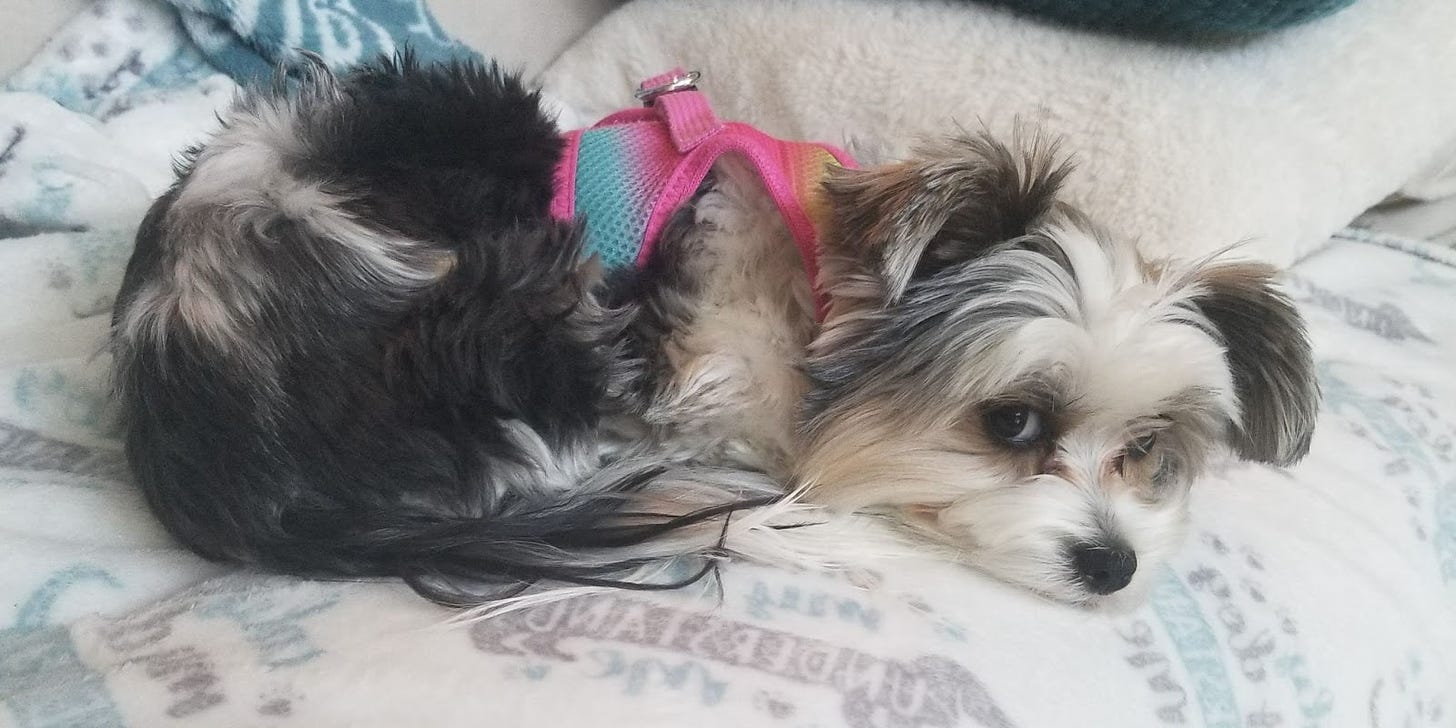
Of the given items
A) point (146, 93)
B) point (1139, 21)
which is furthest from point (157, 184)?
point (1139, 21)

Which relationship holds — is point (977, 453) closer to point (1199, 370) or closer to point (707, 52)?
point (1199, 370)

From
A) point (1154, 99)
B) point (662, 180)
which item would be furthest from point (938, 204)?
point (1154, 99)

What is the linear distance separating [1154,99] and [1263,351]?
53cm

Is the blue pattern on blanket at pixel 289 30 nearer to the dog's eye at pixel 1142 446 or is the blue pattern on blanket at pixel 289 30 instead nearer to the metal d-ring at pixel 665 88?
the metal d-ring at pixel 665 88

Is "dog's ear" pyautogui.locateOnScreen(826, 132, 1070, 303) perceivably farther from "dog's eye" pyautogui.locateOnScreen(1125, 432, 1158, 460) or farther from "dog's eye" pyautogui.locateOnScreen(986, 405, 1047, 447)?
"dog's eye" pyautogui.locateOnScreen(1125, 432, 1158, 460)

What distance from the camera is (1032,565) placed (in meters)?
1.10

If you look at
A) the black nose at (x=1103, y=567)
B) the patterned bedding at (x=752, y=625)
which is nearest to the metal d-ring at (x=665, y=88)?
the patterned bedding at (x=752, y=625)

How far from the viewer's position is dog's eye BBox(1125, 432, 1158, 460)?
1207 mm

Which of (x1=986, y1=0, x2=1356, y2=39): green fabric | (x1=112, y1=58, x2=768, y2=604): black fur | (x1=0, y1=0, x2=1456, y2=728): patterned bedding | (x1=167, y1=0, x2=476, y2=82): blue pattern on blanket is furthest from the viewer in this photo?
(x1=167, y1=0, x2=476, y2=82): blue pattern on blanket

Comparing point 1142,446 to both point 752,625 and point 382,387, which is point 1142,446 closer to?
point 752,625

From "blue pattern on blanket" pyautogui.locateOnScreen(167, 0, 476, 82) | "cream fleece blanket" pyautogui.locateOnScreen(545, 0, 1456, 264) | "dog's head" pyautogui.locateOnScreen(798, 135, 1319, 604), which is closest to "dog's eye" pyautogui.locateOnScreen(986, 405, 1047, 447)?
"dog's head" pyautogui.locateOnScreen(798, 135, 1319, 604)

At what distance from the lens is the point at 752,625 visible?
3.22 ft

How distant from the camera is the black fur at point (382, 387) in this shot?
1026 millimetres

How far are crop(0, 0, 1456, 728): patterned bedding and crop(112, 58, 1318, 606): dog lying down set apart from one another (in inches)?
2.6
